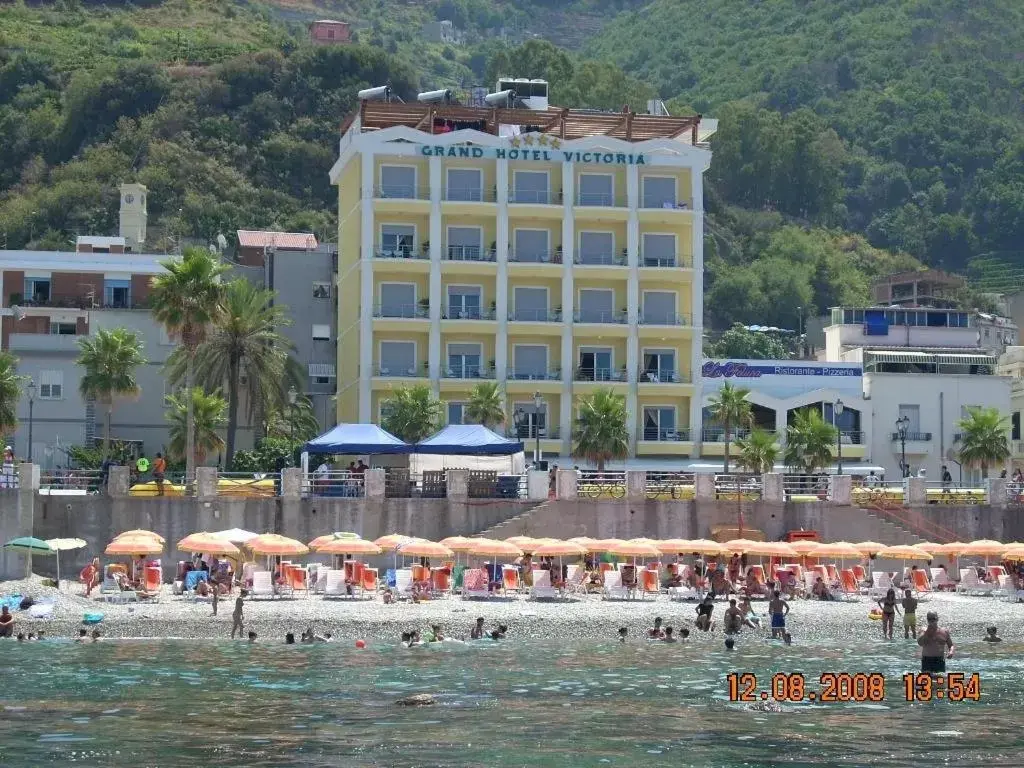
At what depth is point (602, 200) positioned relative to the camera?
83250 millimetres

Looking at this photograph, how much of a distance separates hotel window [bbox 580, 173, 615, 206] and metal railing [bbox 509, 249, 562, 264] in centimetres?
267

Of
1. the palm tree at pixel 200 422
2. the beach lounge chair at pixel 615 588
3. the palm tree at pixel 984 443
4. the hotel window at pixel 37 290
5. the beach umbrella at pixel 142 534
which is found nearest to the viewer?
the beach umbrella at pixel 142 534

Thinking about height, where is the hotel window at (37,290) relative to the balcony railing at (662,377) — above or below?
above

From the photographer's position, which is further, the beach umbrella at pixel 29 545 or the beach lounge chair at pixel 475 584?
the beach lounge chair at pixel 475 584

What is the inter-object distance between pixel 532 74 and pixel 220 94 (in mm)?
27510

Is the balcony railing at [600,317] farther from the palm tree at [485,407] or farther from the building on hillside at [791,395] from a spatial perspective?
the palm tree at [485,407]

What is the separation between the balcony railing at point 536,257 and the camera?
8262cm

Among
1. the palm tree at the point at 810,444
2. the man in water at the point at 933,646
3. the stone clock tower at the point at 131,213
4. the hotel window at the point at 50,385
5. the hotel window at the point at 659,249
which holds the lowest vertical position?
the man in water at the point at 933,646

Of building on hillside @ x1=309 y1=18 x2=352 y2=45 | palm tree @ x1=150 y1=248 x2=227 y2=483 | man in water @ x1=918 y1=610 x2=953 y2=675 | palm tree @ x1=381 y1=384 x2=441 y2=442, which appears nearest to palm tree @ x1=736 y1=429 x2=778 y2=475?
palm tree @ x1=381 y1=384 x2=441 y2=442

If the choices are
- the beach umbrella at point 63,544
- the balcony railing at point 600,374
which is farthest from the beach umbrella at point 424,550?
the balcony railing at point 600,374

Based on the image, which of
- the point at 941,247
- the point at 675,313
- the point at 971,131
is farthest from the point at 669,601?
the point at 971,131

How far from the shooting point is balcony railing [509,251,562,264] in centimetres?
8262

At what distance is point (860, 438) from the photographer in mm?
85625

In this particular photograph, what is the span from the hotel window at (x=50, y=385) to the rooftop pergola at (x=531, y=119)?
1777 centimetres
